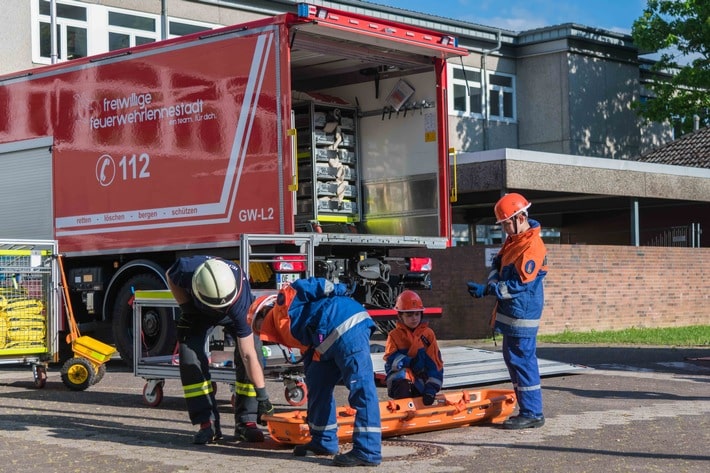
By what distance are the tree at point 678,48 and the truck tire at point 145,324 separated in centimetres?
2496

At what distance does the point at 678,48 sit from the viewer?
36.0 meters

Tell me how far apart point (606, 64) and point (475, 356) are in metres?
26.1

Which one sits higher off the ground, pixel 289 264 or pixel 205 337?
pixel 289 264

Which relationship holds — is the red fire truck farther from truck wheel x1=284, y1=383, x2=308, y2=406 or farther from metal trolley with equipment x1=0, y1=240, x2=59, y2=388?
truck wheel x1=284, y1=383, x2=308, y2=406

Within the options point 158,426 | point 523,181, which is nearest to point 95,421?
point 158,426

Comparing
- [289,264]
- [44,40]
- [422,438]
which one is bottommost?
[422,438]

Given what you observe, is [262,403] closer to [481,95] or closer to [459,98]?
[459,98]

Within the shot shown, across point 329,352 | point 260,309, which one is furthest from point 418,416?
point 260,309

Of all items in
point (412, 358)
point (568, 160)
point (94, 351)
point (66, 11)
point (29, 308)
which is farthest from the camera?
point (66, 11)

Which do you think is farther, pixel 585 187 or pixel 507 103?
pixel 507 103

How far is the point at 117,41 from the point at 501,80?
46.1 ft

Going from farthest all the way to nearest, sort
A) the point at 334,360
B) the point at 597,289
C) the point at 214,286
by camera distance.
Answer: the point at 597,289, the point at 214,286, the point at 334,360

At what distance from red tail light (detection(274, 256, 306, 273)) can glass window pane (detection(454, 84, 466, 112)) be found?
23.2 m

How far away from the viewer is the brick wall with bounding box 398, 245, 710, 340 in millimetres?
20400
